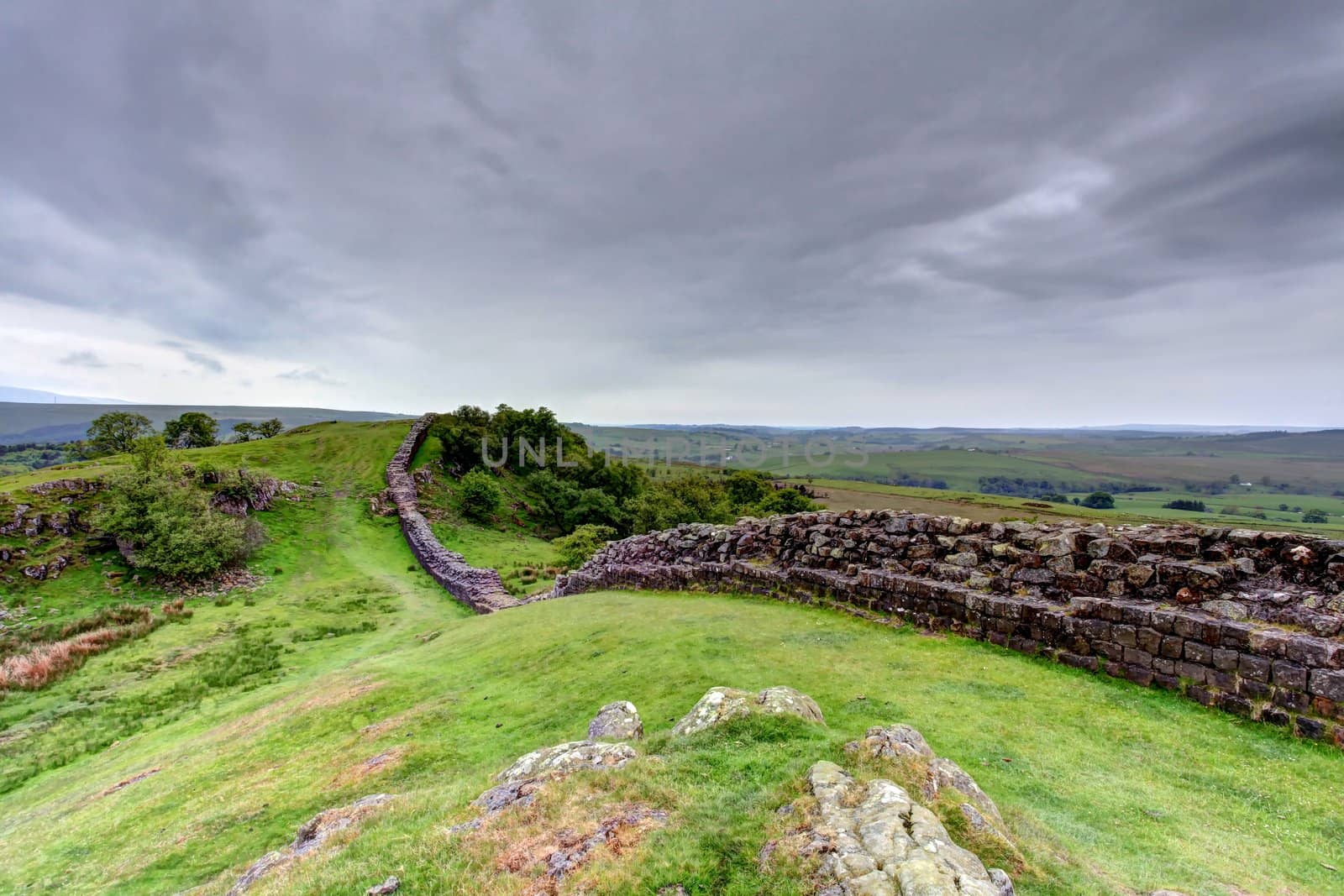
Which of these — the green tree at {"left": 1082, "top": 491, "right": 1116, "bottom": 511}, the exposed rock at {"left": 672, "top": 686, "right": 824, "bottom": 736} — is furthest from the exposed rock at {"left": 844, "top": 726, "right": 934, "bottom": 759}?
the green tree at {"left": 1082, "top": 491, "right": 1116, "bottom": 511}

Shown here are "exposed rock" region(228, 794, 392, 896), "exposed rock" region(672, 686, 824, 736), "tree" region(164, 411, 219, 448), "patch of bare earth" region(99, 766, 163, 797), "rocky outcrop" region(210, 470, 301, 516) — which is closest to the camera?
"exposed rock" region(228, 794, 392, 896)

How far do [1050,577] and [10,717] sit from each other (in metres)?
22.6

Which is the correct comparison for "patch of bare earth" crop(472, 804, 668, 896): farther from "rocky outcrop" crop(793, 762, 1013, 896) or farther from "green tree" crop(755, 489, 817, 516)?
"green tree" crop(755, 489, 817, 516)

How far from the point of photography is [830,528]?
1327cm

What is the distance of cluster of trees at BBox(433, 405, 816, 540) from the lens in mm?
44656

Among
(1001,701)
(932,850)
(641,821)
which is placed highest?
(932,850)

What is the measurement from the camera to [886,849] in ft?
10.5

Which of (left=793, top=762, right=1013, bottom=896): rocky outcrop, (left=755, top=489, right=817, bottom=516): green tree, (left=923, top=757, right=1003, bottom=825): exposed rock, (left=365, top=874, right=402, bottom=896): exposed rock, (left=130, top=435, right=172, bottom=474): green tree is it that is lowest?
(left=755, top=489, right=817, bottom=516): green tree

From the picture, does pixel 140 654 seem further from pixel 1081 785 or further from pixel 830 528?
pixel 1081 785

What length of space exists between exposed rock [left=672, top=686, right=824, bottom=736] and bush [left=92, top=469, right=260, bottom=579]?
85.0ft

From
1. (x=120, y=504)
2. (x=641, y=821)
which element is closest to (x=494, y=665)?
(x=641, y=821)

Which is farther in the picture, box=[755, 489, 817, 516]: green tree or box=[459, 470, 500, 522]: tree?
box=[755, 489, 817, 516]: green tree

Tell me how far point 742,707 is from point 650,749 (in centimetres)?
114

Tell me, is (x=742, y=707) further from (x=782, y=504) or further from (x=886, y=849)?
(x=782, y=504)
